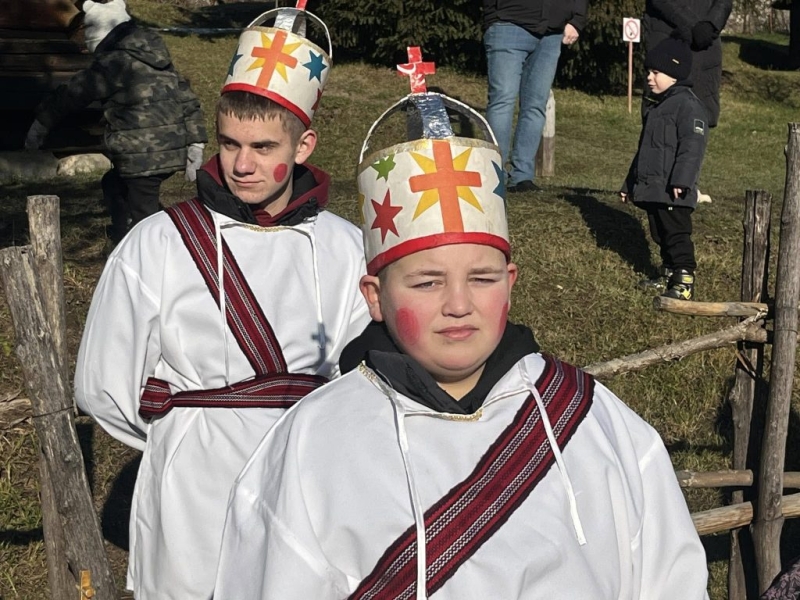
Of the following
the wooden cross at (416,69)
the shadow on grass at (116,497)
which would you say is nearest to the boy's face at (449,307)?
the wooden cross at (416,69)

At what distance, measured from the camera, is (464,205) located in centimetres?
267

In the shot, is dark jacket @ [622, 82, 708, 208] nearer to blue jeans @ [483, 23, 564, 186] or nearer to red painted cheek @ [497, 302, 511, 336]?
blue jeans @ [483, 23, 564, 186]

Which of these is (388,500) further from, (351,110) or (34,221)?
(351,110)

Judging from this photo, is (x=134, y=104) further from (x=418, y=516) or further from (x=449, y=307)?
(x=418, y=516)

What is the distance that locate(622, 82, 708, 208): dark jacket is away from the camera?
7.59m

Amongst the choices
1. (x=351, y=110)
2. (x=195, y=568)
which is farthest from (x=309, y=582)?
(x=351, y=110)

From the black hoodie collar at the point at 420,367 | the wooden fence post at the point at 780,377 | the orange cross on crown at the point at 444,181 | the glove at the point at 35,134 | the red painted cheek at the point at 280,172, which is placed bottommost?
the wooden fence post at the point at 780,377

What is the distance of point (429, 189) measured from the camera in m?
2.69

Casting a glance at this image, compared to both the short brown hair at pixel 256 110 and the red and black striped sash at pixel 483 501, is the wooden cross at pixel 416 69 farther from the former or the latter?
the short brown hair at pixel 256 110

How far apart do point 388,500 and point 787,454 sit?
19.3ft

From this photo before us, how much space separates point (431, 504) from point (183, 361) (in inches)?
58.6

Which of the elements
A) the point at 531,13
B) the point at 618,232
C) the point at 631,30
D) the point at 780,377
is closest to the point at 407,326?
the point at 780,377

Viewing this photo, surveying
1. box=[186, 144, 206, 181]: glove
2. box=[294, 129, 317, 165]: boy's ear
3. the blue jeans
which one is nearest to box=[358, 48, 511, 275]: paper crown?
box=[294, 129, 317, 165]: boy's ear

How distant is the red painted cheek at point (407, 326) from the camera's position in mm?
2557
